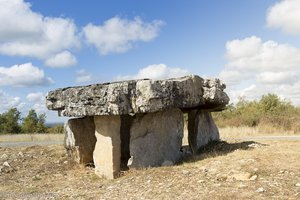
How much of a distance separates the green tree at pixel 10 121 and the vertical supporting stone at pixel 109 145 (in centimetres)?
2862

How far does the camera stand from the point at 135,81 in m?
12.2

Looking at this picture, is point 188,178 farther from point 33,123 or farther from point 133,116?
point 33,123

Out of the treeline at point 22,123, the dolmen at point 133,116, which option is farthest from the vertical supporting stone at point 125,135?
the treeline at point 22,123

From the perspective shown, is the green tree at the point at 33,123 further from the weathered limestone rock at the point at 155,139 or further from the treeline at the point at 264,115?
the weathered limestone rock at the point at 155,139

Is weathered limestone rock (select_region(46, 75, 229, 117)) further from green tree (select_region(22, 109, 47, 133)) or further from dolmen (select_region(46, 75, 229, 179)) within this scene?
green tree (select_region(22, 109, 47, 133))

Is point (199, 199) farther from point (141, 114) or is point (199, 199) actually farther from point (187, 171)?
point (141, 114)

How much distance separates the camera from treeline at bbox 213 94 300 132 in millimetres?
24688

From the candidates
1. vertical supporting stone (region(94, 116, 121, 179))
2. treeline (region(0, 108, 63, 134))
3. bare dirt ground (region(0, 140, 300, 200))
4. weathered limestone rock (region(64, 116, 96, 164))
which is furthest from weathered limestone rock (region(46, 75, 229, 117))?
treeline (region(0, 108, 63, 134))

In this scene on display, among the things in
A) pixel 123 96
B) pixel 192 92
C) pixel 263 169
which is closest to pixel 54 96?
pixel 123 96

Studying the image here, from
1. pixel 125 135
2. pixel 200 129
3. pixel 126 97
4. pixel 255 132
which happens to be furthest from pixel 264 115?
pixel 126 97

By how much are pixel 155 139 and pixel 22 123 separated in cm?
2980

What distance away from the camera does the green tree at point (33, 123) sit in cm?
3897

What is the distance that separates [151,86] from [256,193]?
173 inches

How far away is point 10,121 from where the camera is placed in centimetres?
3934
